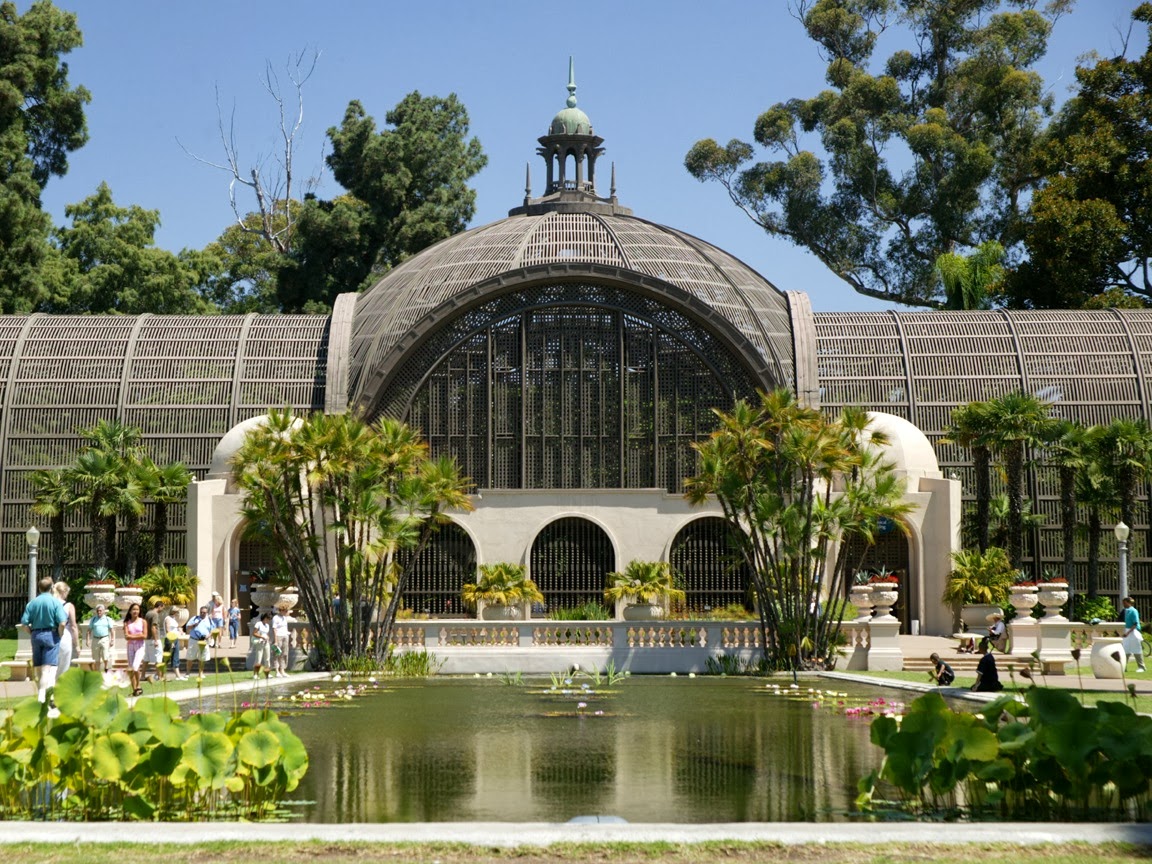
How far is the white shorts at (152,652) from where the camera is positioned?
26000mm

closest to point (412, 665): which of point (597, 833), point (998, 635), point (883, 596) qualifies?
point (883, 596)

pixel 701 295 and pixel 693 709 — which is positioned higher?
pixel 701 295

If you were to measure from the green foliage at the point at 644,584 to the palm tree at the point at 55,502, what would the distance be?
44.3 ft

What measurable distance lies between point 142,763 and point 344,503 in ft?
57.7

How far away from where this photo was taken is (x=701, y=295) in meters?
42.1

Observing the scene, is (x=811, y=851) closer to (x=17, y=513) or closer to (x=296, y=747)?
(x=296, y=747)

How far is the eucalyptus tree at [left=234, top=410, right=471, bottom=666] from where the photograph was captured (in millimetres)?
28906

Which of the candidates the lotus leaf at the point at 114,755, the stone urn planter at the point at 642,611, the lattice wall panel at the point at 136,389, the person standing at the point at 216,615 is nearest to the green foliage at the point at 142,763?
the lotus leaf at the point at 114,755

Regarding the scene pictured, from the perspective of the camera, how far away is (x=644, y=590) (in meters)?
36.0

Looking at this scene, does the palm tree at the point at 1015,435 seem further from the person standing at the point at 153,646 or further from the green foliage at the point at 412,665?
the person standing at the point at 153,646

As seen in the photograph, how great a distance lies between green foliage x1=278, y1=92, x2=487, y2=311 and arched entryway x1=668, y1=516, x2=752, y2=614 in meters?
24.2

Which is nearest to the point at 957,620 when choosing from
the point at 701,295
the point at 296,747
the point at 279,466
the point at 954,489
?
the point at 954,489

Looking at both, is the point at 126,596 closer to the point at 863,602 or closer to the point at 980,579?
the point at 863,602

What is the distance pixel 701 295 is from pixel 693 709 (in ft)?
72.7
